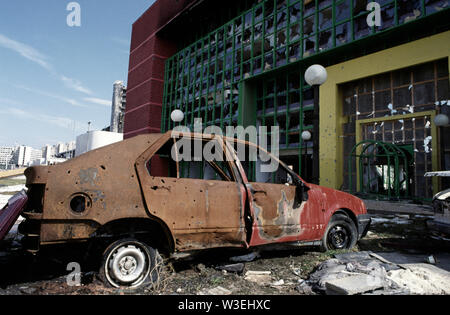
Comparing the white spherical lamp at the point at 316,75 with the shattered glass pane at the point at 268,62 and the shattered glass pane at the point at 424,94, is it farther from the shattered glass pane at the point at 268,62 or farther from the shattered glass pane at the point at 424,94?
the shattered glass pane at the point at 268,62

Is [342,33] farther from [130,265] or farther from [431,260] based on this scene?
[130,265]

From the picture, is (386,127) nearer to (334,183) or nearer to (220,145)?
(334,183)

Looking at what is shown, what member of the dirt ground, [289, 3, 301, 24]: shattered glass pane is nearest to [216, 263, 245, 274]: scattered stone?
the dirt ground

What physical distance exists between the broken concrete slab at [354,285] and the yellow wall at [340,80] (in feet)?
31.1

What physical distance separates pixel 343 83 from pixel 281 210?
11.0 metres

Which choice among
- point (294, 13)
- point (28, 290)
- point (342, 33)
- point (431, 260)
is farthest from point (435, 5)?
point (28, 290)

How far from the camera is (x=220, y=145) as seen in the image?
3.72 meters

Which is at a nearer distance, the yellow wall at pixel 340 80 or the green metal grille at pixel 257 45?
the yellow wall at pixel 340 80

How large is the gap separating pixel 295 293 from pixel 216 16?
2158 cm

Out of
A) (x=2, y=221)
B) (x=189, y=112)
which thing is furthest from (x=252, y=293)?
(x=189, y=112)

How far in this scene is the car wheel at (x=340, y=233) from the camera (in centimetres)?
445

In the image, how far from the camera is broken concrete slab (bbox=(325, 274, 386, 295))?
2721mm

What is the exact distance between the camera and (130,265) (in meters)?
2.86

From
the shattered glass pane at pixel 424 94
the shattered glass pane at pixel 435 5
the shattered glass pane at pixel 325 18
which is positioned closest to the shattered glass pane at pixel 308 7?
the shattered glass pane at pixel 325 18
